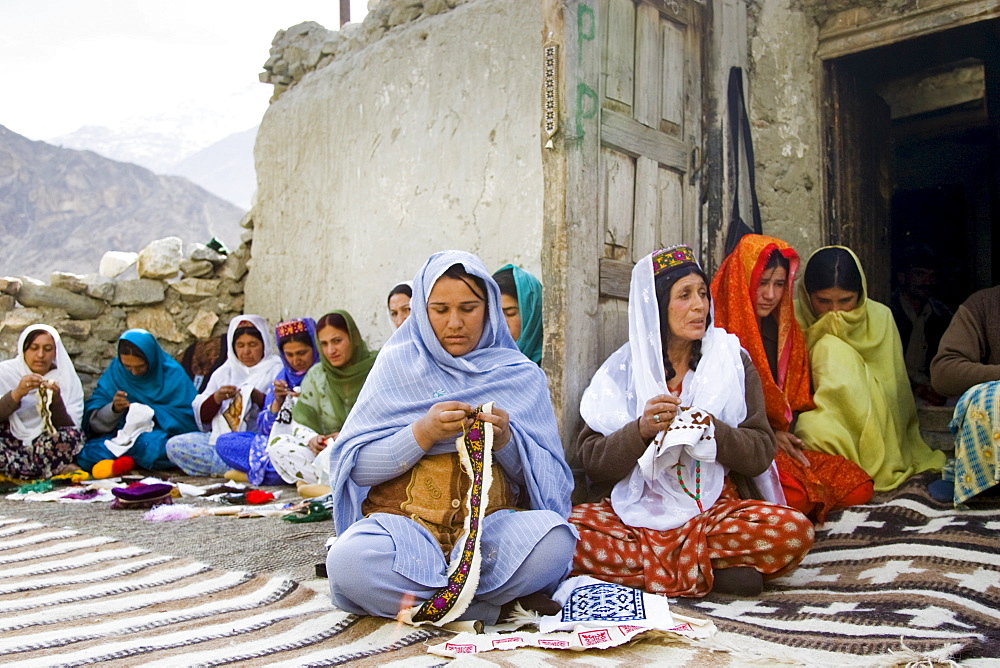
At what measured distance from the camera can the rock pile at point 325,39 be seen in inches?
243

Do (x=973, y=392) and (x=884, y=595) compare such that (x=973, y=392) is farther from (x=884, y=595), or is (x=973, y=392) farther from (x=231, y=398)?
(x=231, y=398)

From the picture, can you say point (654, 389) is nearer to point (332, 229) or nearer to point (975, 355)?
point (975, 355)

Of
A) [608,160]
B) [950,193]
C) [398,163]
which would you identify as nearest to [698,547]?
[608,160]

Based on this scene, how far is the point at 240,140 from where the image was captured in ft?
184

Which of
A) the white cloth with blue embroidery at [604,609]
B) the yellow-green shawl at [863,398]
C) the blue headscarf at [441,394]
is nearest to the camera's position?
the white cloth with blue embroidery at [604,609]

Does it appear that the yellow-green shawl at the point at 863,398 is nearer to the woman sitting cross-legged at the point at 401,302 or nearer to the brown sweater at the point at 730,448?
the brown sweater at the point at 730,448

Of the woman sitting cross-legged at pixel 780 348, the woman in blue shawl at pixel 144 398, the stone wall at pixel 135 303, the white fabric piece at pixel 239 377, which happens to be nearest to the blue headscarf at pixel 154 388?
the woman in blue shawl at pixel 144 398

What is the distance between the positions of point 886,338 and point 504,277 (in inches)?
72.2

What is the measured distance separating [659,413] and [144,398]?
16.1 ft

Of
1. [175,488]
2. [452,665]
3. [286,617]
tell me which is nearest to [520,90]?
[175,488]

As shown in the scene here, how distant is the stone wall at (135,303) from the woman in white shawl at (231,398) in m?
1.18

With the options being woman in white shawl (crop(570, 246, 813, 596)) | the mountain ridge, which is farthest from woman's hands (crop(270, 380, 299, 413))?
the mountain ridge

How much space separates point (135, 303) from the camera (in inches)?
297

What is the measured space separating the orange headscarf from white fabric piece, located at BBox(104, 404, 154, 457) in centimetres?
435
